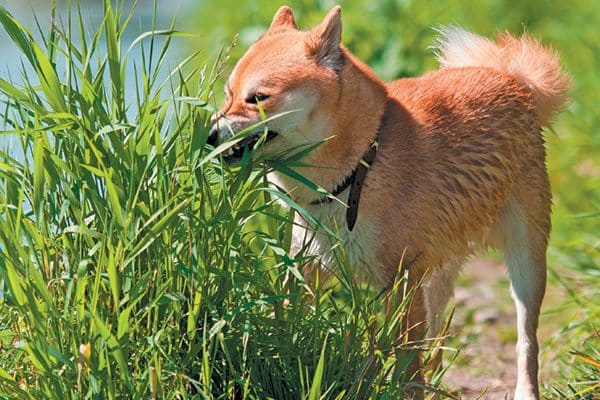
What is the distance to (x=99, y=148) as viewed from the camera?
3352 mm

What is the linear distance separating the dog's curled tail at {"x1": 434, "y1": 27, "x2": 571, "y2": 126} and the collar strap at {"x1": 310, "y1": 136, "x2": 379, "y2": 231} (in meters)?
1.13

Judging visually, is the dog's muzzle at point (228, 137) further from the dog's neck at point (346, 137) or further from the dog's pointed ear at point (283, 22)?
the dog's pointed ear at point (283, 22)

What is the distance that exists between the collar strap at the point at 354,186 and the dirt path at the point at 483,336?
907 millimetres

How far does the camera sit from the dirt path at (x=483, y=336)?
534 centimetres

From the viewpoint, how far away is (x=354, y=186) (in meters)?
4.24

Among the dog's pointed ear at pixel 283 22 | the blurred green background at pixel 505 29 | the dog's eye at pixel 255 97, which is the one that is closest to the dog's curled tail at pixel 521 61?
the blurred green background at pixel 505 29

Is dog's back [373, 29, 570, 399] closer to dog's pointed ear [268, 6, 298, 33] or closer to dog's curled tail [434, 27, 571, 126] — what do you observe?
dog's curled tail [434, 27, 571, 126]

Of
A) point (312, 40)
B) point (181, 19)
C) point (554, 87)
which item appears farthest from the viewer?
point (181, 19)

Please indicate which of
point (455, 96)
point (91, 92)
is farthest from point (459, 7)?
point (91, 92)

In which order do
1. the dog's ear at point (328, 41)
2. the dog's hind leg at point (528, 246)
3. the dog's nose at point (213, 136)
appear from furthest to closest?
the dog's hind leg at point (528, 246) → the dog's ear at point (328, 41) → the dog's nose at point (213, 136)

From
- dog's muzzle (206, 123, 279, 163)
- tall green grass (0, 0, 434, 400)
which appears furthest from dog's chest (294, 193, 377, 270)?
tall green grass (0, 0, 434, 400)

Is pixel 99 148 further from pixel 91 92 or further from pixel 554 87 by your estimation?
pixel 554 87

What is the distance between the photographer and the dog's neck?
421 cm

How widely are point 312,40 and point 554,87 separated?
1.47 metres
